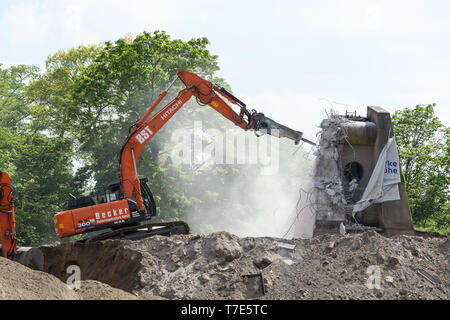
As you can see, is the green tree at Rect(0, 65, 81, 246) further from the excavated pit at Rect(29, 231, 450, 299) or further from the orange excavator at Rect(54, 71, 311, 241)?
Result: the excavated pit at Rect(29, 231, 450, 299)

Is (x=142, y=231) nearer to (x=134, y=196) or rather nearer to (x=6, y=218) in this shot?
(x=134, y=196)

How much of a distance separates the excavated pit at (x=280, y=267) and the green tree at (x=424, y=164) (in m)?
13.6

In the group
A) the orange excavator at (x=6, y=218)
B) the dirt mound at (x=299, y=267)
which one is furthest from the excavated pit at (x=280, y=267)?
the orange excavator at (x=6, y=218)

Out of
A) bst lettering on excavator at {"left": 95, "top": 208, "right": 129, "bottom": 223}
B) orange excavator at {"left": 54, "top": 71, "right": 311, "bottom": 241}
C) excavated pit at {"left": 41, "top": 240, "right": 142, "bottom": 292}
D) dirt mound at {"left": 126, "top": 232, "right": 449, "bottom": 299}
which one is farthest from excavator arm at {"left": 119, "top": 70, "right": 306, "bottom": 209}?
dirt mound at {"left": 126, "top": 232, "right": 449, "bottom": 299}

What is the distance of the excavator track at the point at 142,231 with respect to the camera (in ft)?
42.1

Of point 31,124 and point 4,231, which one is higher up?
point 31,124

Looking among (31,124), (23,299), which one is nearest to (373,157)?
(23,299)

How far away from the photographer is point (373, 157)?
1466 centimetres

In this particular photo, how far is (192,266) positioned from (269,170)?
57.4ft

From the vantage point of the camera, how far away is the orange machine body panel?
39.6 feet

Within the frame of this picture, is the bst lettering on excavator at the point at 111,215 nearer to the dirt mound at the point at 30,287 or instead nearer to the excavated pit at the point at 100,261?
the excavated pit at the point at 100,261

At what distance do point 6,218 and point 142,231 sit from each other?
355 cm

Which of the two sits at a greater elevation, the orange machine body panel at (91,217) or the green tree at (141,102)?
the green tree at (141,102)
